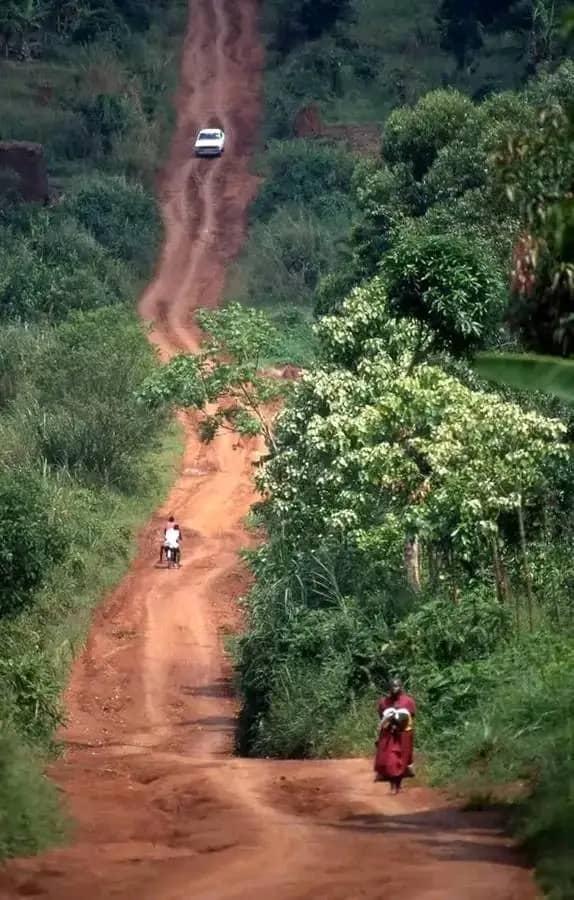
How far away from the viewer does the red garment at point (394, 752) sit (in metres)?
15.8

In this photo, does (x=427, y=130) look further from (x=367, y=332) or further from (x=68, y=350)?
(x=367, y=332)

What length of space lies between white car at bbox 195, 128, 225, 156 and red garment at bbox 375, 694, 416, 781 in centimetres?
4885

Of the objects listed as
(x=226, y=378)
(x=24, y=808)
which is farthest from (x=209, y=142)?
(x=24, y=808)

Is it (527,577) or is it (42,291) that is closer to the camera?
(527,577)

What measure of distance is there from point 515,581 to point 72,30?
53.3 metres

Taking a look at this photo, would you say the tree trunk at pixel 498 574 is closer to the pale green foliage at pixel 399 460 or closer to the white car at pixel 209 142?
the pale green foliage at pixel 399 460

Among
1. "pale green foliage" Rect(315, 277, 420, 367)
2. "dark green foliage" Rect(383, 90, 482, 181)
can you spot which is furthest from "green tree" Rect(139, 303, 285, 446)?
"dark green foliage" Rect(383, 90, 482, 181)

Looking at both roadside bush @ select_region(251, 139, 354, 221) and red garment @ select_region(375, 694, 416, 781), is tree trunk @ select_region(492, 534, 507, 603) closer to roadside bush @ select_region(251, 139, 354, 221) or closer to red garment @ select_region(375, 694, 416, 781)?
red garment @ select_region(375, 694, 416, 781)

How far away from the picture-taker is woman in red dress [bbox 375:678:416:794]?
1573 cm

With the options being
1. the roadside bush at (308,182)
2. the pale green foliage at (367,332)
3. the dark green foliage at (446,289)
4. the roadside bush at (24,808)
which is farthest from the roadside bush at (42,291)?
the roadside bush at (24,808)

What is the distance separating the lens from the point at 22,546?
76.9 ft

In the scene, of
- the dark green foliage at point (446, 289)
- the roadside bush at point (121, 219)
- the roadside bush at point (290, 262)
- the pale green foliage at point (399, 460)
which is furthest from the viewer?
the roadside bush at point (121, 219)

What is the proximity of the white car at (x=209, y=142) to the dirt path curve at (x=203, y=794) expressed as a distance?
894 inches

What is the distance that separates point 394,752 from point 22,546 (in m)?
8.95
